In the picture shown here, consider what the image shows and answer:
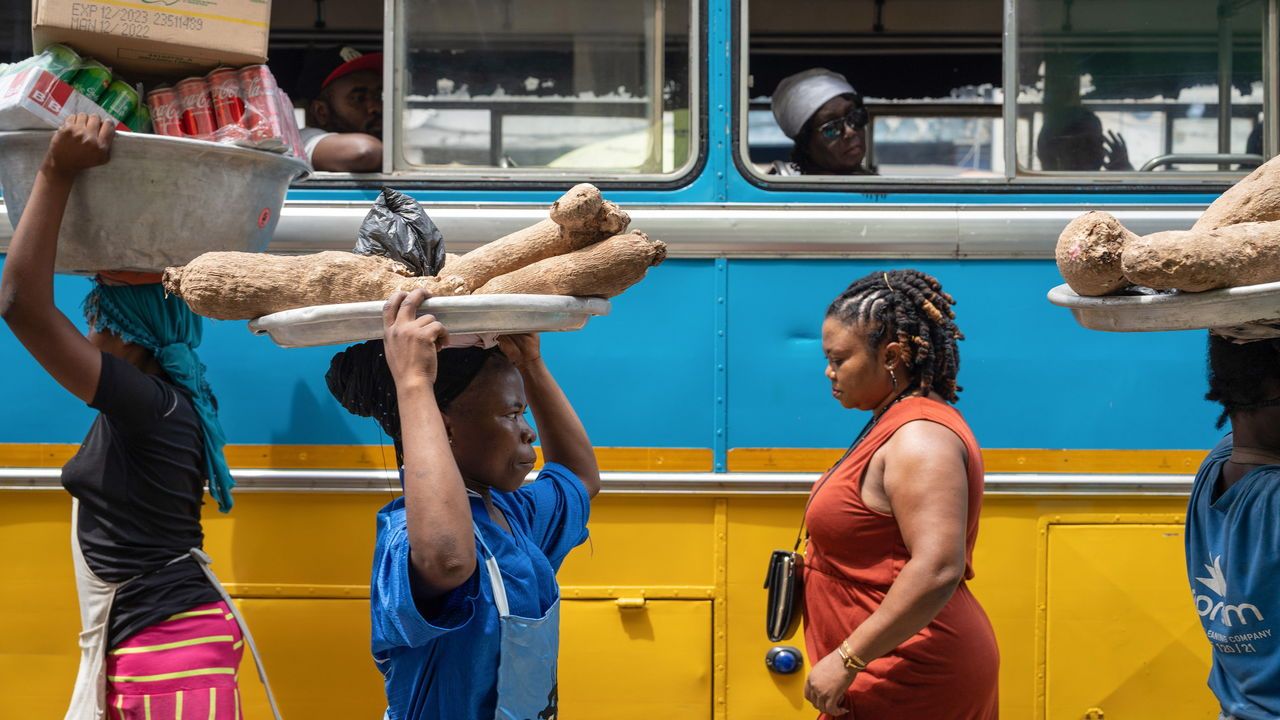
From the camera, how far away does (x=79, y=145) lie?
2260mm

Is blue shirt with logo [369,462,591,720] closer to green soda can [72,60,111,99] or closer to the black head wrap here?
the black head wrap

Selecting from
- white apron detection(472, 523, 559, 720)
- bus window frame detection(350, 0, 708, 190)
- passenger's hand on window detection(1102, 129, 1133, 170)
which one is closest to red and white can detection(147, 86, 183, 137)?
bus window frame detection(350, 0, 708, 190)

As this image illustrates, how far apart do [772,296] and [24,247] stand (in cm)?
180

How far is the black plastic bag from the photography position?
197cm

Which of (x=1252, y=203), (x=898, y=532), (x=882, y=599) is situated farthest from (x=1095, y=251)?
(x=882, y=599)

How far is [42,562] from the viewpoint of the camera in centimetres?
314

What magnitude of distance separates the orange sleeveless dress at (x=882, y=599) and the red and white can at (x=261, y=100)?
1.40 meters

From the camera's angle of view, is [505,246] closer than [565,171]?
Yes

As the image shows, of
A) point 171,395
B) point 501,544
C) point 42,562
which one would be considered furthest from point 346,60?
point 501,544

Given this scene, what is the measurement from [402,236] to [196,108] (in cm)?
79

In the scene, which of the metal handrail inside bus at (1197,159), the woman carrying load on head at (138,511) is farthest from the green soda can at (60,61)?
the metal handrail inside bus at (1197,159)

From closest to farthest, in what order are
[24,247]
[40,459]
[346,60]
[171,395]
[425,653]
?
[425,653] < [24,247] < [171,395] < [40,459] < [346,60]

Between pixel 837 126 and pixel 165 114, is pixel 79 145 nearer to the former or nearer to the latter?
pixel 165 114

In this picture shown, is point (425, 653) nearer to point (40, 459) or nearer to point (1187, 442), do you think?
point (40, 459)
